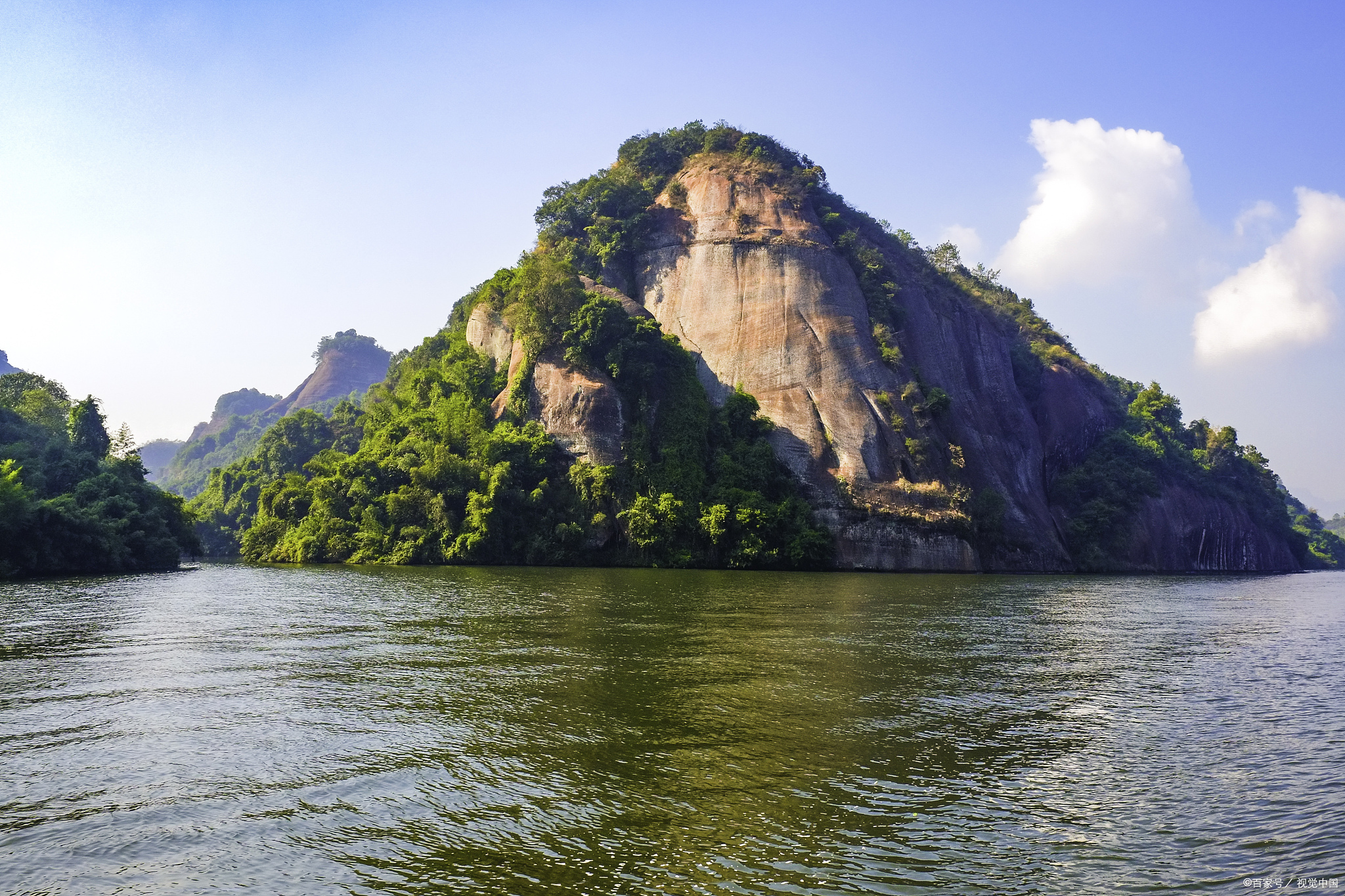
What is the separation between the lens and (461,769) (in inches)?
399

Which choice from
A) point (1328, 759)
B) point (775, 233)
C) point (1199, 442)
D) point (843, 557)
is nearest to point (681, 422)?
point (843, 557)

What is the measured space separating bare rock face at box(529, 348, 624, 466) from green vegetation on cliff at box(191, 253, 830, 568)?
761mm

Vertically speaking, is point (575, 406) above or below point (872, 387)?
below

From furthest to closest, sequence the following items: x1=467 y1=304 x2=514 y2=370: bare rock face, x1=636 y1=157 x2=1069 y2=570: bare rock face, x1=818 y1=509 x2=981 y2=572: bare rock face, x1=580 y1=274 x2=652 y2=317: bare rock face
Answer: x1=467 y1=304 x2=514 y2=370: bare rock face < x1=580 y1=274 x2=652 y2=317: bare rock face < x1=636 y1=157 x2=1069 y2=570: bare rock face < x1=818 y1=509 x2=981 y2=572: bare rock face

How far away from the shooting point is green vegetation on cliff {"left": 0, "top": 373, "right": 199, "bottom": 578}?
36.3 metres

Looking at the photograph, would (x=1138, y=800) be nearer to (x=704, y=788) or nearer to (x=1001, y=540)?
(x=704, y=788)

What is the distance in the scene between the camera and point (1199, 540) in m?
74.5

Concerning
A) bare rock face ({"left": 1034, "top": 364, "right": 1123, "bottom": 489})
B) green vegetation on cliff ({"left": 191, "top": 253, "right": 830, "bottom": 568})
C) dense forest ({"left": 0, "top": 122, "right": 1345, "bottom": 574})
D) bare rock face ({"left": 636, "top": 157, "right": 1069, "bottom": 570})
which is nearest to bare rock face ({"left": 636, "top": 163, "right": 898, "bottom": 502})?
bare rock face ({"left": 636, "top": 157, "right": 1069, "bottom": 570})

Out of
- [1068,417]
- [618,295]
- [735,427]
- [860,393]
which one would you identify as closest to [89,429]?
[618,295]

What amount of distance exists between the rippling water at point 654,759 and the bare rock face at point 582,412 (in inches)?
1259

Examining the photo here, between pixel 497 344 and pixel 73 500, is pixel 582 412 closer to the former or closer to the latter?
pixel 497 344

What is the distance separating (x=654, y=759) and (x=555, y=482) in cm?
4460

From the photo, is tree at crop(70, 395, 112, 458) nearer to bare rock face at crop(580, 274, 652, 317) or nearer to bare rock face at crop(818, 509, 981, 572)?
bare rock face at crop(580, 274, 652, 317)

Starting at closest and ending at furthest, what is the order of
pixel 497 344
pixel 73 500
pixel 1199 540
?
pixel 73 500 → pixel 497 344 → pixel 1199 540
